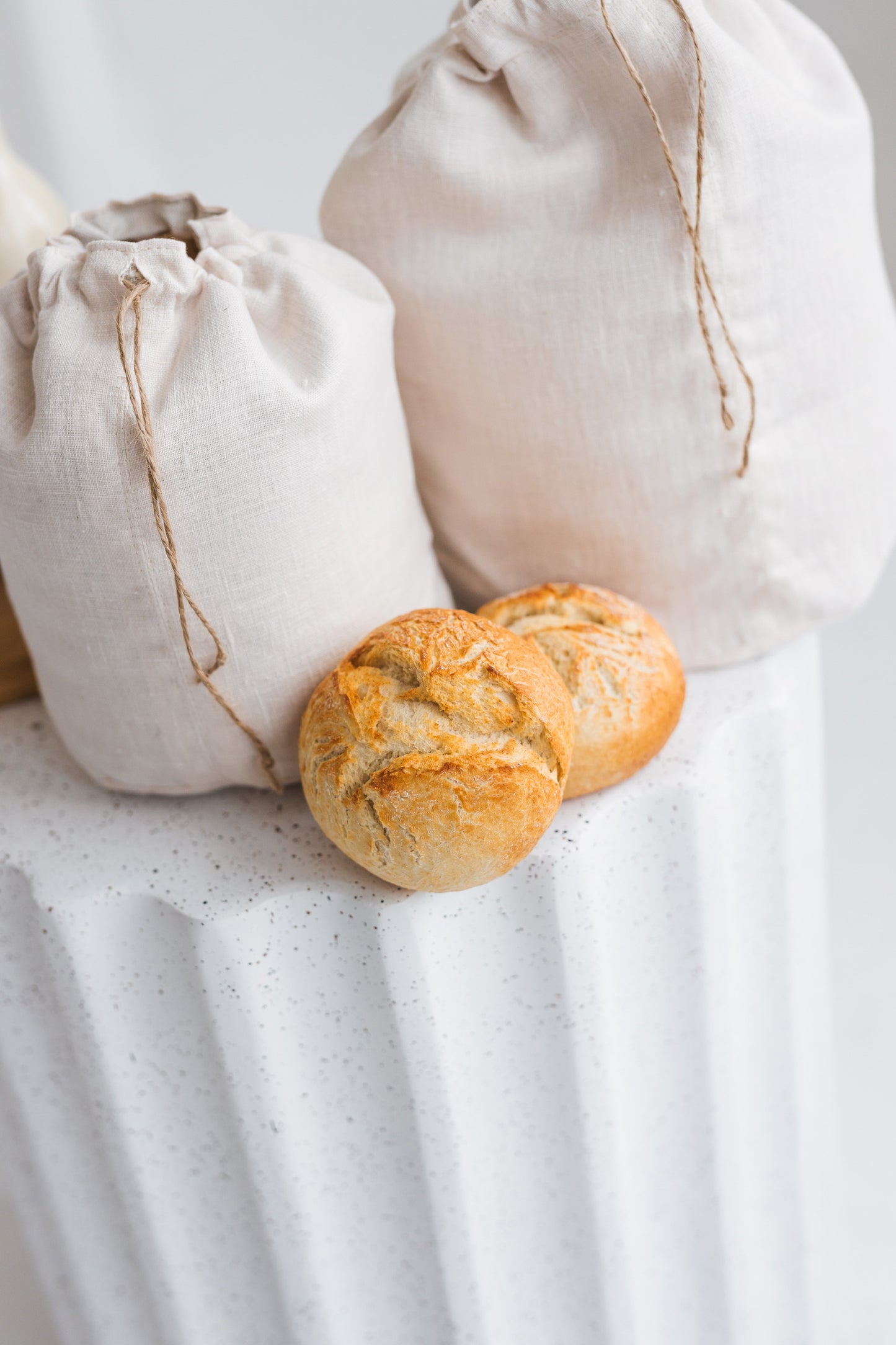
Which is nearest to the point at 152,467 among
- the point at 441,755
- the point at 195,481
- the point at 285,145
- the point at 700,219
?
the point at 195,481

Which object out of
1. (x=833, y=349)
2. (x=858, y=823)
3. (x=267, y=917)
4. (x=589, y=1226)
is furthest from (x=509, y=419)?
(x=858, y=823)

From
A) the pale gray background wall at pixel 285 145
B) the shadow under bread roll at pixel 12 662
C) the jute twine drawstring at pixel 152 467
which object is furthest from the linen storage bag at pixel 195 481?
the pale gray background wall at pixel 285 145

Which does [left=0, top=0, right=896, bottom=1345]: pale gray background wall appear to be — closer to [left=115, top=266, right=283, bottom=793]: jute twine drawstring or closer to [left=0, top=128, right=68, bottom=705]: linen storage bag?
[left=0, top=128, right=68, bottom=705]: linen storage bag

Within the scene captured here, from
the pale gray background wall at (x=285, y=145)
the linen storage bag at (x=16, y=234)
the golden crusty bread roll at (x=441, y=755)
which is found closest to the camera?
the golden crusty bread roll at (x=441, y=755)

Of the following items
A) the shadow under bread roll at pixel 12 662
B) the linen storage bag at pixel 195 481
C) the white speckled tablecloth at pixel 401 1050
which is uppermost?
the linen storage bag at pixel 195 481

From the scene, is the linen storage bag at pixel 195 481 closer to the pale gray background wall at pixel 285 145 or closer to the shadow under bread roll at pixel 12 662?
the shadow under bread roll at pixel 12 662

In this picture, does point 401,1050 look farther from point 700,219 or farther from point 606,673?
point 700,219

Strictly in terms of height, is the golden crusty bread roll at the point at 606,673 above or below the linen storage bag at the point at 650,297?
below
